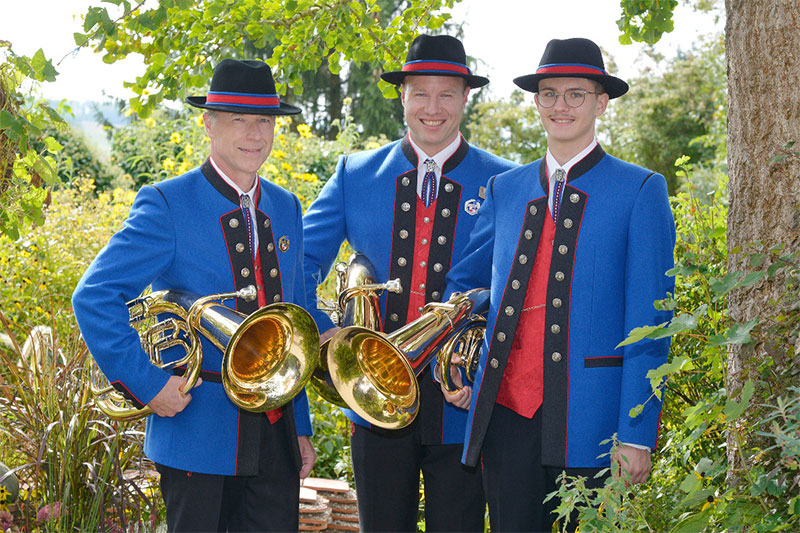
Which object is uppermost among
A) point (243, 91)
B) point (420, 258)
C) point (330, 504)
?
point (243, 91)

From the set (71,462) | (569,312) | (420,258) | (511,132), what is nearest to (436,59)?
(420,258)

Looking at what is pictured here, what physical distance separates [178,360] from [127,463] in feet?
6.94

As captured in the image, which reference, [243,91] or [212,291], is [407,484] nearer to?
[212,291]

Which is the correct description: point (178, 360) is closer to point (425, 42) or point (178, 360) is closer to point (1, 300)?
point (425, 42)

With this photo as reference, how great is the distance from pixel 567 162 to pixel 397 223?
83 cm

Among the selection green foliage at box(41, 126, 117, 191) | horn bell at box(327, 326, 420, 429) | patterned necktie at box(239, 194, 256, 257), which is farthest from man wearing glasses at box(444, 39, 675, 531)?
green foliage at box(41, 126, 117, 191)

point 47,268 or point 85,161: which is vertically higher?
point 85,161

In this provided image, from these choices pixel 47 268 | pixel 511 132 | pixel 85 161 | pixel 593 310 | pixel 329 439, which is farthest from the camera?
pixel 511 132

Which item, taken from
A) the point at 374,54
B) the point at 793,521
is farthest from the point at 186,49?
the point at 793,521

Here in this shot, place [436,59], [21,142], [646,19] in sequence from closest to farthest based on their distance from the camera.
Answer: [21,142], [436,59], [646,19]

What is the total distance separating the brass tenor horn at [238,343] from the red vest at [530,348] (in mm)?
716

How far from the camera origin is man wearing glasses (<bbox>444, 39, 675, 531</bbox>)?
114 inches

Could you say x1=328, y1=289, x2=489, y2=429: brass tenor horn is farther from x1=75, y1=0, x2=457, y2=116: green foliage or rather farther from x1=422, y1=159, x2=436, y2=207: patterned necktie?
x1=75, y1=0, x2=457, y2=116: green foliage

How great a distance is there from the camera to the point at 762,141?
2693 mm
